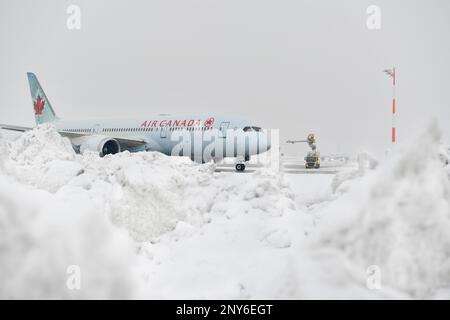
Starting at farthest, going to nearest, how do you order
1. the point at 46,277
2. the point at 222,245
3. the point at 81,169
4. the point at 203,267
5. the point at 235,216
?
the point at 81,169 < the point at 235,216 < the point at 222,245 < the point at 203,267 < the point at 46,277

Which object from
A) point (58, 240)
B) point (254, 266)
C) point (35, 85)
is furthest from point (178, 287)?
point (35, 85)

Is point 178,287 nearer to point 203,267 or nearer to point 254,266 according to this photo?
point 203,267

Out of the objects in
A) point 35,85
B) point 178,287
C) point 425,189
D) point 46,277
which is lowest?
point 178,287

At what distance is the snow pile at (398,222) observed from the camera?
6.07 m

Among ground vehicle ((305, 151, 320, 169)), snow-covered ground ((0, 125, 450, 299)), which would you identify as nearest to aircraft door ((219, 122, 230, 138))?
ground vehicle ((305, 151, 320, 169))

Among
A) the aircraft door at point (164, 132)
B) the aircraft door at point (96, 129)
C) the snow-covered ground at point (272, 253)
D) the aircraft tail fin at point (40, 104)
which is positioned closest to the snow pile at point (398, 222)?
the snow-covered ground at point (272, 253)

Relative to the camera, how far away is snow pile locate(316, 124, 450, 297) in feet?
19.9

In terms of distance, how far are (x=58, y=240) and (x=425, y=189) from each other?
5017 mm

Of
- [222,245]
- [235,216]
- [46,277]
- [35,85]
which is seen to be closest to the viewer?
[46,277]

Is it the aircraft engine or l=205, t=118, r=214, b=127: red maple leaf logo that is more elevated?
l=205, t=118, r=214, b=127: red maple leaf logo

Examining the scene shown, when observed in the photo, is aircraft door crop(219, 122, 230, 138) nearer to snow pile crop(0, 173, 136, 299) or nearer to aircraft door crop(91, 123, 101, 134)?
aircraft door crop(91, 123, 101, 134)

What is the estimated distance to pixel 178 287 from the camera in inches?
275

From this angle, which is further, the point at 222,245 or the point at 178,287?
the point at 222,245

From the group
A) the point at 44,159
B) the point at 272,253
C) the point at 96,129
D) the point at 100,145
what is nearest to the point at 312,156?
the point at 100,145
